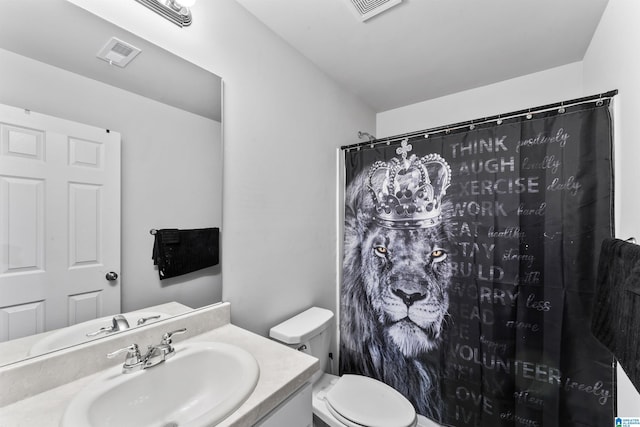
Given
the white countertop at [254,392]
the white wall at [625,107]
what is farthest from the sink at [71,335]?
the white wall at [625,107]

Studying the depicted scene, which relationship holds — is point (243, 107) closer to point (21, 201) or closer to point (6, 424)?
point (21, 201)

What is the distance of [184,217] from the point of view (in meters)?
1.08

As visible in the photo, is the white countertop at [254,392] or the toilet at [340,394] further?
the toilet at [340,394]

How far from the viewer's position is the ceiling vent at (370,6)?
4.07 ft

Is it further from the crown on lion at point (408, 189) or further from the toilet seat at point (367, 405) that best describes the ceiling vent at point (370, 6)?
the toilet seat at point (367, 405)

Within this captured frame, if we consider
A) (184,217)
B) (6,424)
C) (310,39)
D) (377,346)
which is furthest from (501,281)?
(6,424)

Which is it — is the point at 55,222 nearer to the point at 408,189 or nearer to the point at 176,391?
the point at 176,391

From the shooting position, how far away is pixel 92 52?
86 centimetres

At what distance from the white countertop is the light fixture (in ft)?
4.26

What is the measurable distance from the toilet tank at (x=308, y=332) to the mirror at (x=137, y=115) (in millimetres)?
451

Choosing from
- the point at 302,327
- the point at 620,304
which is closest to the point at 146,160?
the point at 302,327

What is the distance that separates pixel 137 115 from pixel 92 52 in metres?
0.22

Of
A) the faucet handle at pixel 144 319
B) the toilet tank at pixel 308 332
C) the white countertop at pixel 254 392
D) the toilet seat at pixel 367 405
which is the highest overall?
the faucet handle at pixel 144 319

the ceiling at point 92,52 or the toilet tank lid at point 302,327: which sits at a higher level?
the ceiling at point 92,52
